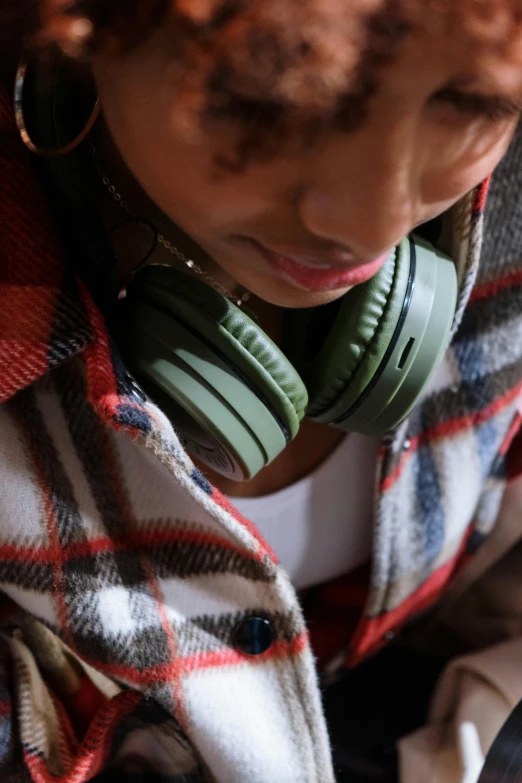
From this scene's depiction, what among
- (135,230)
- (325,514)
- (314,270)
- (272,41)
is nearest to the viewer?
(272,41)

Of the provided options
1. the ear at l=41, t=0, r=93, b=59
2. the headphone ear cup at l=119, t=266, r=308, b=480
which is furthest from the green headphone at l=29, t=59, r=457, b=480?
the ear at l=41, t=0, r=93, b=59

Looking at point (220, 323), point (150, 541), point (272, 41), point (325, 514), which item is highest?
point (272, 41)

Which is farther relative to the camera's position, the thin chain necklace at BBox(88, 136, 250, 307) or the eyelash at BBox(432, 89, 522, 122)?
the thin chain necklace at BBox(88, 136, 250, 307)

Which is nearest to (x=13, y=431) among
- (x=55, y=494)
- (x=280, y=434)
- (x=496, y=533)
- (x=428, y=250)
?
(x=55, y=494)

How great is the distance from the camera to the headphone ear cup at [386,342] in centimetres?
48

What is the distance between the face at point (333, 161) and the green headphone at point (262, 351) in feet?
0.22

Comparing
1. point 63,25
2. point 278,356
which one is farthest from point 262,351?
point 63,25

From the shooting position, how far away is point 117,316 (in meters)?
0.46

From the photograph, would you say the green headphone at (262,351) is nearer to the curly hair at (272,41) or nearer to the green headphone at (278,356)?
the green headphone at (278,356)

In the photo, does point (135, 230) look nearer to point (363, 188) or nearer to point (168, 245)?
point (168, 245)

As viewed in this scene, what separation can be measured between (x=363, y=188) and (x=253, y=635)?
0.36 metres

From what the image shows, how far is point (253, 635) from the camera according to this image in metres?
0.54

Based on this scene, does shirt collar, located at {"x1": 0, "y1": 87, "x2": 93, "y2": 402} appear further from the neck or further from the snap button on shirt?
the snap button on shirt

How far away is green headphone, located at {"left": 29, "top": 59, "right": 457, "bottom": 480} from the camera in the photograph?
1.42 feet
